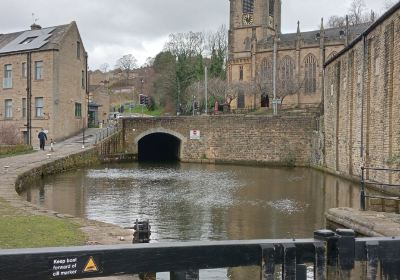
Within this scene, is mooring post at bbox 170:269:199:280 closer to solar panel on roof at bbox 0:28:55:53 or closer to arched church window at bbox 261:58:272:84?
solar panel on roof at bbox 0:28:55:53

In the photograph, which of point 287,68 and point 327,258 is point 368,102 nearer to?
point 327,258

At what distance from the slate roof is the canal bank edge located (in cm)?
895

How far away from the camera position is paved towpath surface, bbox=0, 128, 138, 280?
8.37 metres

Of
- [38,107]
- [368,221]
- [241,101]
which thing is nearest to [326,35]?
[241,101]

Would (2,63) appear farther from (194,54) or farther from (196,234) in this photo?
(194,54)

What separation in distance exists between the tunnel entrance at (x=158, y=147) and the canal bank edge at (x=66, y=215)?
31.9 feet

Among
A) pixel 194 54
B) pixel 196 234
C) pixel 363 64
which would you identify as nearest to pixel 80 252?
pixel 196 234

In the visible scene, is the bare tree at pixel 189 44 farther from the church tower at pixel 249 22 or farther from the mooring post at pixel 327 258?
the mooring post at pixel 327 258

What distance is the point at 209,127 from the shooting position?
34.9 metres

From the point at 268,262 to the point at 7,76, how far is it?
35.5 meters

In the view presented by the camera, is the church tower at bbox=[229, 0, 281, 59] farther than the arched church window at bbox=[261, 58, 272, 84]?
Yes

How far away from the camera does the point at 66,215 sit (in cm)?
1072

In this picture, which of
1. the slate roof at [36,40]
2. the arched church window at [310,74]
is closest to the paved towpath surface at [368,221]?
the slate roof at [36,40]

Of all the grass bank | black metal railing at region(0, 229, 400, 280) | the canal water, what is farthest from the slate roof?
black metal railing at region(0, 229, 400, 280)
